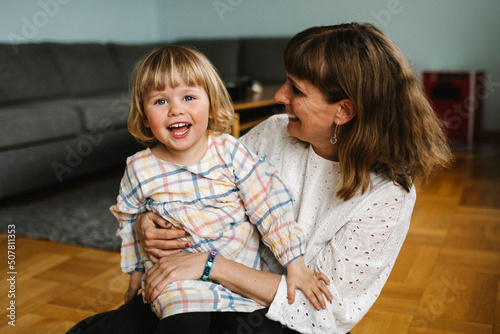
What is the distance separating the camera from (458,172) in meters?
3.58

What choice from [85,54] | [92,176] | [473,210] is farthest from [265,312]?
[85,54]

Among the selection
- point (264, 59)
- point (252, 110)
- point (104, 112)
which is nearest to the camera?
point (252, 110)

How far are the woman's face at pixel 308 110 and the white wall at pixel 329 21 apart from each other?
131 inches

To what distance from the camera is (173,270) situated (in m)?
1.06

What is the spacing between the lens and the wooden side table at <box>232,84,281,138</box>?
8.40 ft

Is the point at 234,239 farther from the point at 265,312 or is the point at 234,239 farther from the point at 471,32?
the point at 471,32

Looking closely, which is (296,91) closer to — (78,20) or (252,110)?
(252,110)

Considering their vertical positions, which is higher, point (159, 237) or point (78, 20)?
point (159, 237)

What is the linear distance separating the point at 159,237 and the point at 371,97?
54 centimetres

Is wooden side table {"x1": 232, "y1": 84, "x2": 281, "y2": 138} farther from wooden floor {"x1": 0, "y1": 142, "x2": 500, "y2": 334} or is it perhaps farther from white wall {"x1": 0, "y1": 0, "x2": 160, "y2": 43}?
white wall {"x1": 0, "y1": 0, "x2": 160, "y2": 43}

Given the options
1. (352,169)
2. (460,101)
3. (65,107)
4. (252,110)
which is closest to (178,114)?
(352,169)

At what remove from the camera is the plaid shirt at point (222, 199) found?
113 cm

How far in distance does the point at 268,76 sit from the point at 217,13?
1.09 meters

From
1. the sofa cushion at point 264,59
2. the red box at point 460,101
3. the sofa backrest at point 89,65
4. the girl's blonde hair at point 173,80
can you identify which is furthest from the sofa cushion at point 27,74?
the red box at point 460,101
